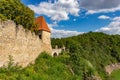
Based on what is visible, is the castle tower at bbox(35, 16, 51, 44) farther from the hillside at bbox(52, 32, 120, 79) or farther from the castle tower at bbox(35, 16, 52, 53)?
the hillside at bbox(52, 32, 120, 79)

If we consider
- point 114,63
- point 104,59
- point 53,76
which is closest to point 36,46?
point 53,76

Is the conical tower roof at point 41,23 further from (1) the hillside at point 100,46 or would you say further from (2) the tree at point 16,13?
(1) the hillside at point 100,46

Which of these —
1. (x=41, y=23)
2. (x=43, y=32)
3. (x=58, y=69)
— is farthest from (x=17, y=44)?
(x=41, y=23)

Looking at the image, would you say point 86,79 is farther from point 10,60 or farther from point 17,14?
point 10,60

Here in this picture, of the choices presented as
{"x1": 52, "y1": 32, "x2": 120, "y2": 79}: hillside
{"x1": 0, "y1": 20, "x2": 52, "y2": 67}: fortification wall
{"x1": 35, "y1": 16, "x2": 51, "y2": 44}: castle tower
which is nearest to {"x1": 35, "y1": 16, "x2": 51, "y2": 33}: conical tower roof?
{"x1": 35, "y1": 16, "x2": 51, "y2": 44}: castle tower

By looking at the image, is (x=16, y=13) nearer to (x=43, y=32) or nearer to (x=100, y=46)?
(x=43, y=32)

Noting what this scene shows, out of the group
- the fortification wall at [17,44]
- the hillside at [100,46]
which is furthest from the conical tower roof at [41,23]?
the hillside at [100,46]

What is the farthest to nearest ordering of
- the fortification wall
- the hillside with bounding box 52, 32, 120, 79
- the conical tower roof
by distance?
the hillside with bounding box 52, 32, 120, 79 < the conical tower roof < the fortification wall

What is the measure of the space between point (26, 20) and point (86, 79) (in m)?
11.1

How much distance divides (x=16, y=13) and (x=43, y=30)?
5.12 m

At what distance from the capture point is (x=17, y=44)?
942 inches

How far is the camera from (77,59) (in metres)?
35.8

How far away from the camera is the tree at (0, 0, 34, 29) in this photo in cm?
2826

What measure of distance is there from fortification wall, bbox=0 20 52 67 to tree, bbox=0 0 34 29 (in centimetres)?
201
